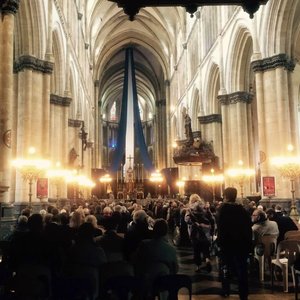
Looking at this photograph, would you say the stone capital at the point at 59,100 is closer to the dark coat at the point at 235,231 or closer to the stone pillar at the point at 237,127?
the stone pillar at the point at 237,127

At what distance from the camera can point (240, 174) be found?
2011 cm

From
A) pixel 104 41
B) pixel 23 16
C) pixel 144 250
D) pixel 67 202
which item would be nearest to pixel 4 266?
pixel 144 250

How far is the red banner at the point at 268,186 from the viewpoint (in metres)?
16.5

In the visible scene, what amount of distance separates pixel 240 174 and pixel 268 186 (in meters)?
3.49

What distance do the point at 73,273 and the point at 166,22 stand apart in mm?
37784

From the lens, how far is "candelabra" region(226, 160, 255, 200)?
20078mm

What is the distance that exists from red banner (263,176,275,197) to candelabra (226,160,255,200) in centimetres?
283

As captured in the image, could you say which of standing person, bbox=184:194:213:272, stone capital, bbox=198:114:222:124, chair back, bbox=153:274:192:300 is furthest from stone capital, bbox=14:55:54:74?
stone capital, bbox=198:114:222:124

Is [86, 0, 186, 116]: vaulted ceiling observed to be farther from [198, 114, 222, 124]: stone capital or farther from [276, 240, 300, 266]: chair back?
[276, 240, 300, 266]: chair back

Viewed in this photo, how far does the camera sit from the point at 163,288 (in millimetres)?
4551

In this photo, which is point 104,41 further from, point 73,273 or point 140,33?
point 73,273

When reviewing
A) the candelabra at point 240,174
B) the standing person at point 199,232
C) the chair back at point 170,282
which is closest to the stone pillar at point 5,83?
the standing person at point 199,232

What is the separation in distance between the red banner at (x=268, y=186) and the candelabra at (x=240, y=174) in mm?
2825

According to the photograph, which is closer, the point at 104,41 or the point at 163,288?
the point at 163,288
